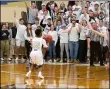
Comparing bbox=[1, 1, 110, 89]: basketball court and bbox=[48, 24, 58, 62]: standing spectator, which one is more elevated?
bbox=[48, 24, 58, 62]: standing spectator

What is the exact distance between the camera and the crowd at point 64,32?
35.0 ft

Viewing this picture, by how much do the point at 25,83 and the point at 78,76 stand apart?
1843 mm

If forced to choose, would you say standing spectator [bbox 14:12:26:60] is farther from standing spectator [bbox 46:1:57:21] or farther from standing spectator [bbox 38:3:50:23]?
standing spectator [bbox 46:1:57:21]

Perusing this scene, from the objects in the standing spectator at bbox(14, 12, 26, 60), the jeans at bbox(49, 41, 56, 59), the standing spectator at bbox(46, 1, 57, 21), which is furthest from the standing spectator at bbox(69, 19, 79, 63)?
the standing spectator at bbox(14, 12, 26, 60)

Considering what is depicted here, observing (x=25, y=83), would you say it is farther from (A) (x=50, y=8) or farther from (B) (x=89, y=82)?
(A) (x=50, y=8)

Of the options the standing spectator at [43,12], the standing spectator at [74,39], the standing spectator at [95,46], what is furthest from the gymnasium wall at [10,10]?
the standing spectator at [95,46]

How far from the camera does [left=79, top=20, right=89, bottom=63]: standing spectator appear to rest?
1082 centimetres

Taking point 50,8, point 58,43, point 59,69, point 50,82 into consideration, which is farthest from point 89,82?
point 50,8

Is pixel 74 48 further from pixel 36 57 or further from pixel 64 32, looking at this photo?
pixel 36 57

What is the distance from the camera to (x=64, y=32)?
1121cm

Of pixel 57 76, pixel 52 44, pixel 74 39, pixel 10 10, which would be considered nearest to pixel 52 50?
pixel 52 44

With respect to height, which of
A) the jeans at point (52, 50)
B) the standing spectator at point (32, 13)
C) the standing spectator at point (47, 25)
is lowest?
the jeans at point (52, 50)

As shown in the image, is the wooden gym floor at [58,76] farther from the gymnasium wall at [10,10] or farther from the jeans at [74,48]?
the gymnasium wall at [10,10]

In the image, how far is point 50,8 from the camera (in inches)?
471
